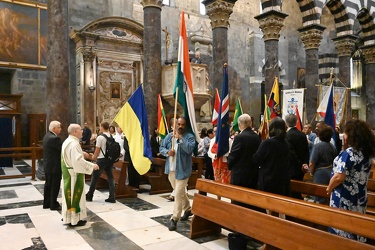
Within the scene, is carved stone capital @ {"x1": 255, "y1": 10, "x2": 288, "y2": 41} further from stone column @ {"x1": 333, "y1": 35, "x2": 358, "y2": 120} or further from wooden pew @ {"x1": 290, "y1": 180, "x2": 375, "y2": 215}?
wooden pew @ {"x1": 290, "y1": 180, "x2": 375, "y2": 215}

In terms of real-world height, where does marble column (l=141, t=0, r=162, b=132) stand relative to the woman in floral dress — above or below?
above

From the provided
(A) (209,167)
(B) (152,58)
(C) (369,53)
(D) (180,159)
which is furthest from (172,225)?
(C) (369,53)

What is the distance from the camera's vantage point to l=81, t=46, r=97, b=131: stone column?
1479 cm

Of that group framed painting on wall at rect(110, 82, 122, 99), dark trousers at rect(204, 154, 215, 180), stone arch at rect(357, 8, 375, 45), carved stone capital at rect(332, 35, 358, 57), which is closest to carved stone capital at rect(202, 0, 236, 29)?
dark trousers at rect(204, 154, 215, 180)

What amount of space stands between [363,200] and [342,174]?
1.32 ft

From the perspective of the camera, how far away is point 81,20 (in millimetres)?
15609

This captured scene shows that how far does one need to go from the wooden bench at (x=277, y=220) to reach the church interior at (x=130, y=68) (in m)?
0.47

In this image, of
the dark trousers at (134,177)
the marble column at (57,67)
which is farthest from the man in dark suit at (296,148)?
the marble column at (57,67)

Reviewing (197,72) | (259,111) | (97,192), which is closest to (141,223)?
(97,192)

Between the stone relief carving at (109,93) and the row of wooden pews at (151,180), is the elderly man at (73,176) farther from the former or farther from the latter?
the stone relief carving at (109,93)

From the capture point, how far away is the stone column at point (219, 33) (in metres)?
11.3

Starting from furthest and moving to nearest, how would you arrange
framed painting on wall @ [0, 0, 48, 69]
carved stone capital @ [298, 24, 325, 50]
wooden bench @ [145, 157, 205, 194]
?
1. framed painting on wall @ [0, 0, 48, 69]
2. carved stone capital @ [298, 24, 325, 50]
3. wooden bench @ [145, 157, 205, 194]

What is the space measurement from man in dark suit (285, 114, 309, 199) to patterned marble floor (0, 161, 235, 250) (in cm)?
150

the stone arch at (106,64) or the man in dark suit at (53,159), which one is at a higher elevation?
the stone arch at (106,64)
